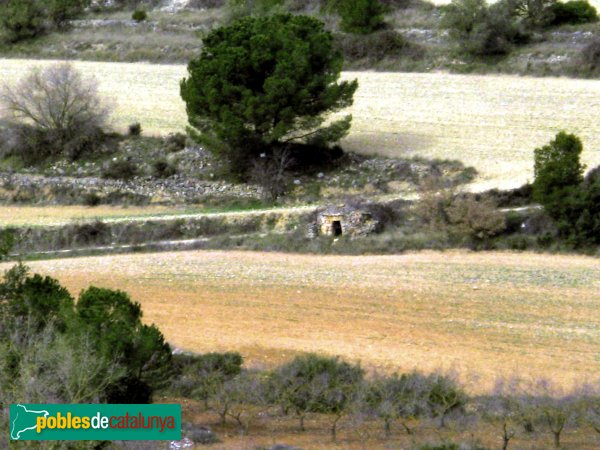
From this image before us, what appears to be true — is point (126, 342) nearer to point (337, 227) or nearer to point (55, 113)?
point (337, 227)

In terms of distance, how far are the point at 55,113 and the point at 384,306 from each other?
2444 cm

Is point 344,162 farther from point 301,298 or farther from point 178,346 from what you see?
point 178,346

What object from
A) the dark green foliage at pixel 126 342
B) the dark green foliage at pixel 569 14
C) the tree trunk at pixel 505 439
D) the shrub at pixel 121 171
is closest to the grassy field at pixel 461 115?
the shrub at pixel 121 171

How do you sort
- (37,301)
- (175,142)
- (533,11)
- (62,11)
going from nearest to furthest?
(37,301), (175,142), (533,11), (62,11)

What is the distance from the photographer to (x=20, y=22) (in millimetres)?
61938

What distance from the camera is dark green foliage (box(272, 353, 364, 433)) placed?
55.4ft

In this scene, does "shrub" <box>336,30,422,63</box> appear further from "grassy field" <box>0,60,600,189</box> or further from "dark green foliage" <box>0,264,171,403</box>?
"dark green foliage" <box>0,264,171,403</box>

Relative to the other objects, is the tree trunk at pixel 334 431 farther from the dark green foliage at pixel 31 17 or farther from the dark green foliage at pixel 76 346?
the dark green foliage at pixel 31 17

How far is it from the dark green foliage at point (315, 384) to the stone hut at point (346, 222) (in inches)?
436

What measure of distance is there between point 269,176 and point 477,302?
13.8 meters

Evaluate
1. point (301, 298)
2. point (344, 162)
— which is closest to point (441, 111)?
point (344, 162)

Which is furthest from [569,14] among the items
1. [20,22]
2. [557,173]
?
[20,22]

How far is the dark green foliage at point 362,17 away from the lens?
49.1m

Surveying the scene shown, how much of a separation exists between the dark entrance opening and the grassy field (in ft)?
15.6
